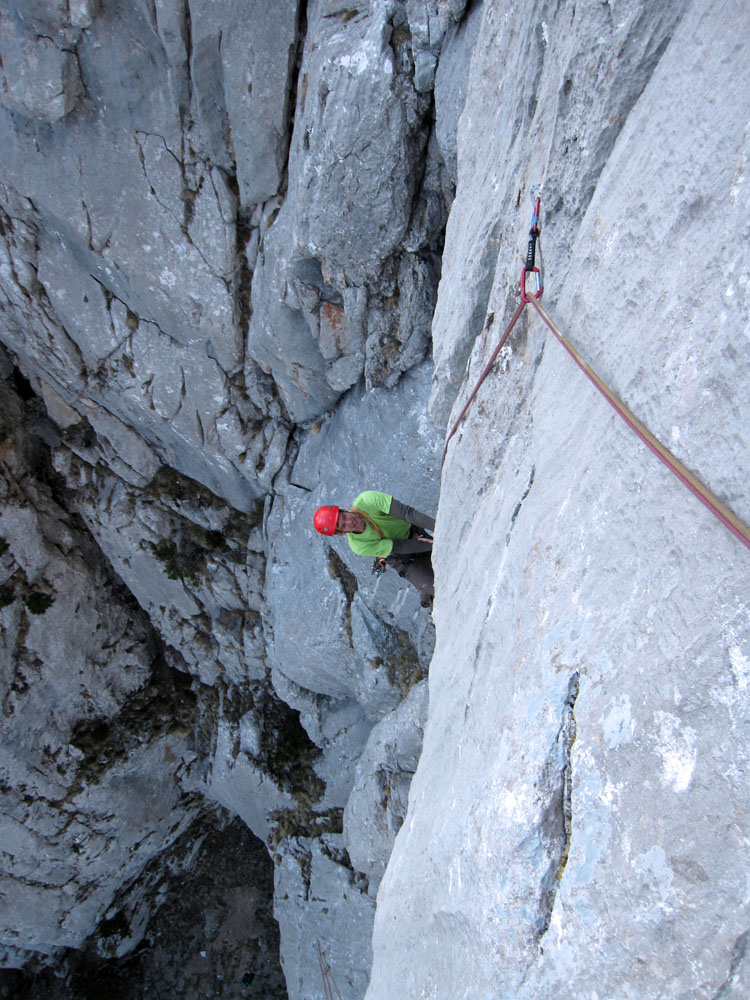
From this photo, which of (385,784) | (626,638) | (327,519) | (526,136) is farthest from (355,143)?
(385,784)

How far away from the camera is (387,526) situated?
5.96 meters

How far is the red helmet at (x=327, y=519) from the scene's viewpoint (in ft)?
17.9

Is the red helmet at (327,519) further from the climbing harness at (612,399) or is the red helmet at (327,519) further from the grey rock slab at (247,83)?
the grey rock slab at (247,83)

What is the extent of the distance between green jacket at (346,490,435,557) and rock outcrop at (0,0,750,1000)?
969 mm

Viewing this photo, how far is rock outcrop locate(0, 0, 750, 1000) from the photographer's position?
6.27 ft

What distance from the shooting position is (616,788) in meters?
1.90

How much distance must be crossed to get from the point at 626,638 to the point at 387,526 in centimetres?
405

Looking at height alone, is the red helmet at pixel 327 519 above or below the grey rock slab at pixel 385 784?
above

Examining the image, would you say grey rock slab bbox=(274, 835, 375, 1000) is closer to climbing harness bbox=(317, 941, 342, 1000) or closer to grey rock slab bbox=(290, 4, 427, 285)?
climbing harness bbox=(317, 941, 342, 1000)

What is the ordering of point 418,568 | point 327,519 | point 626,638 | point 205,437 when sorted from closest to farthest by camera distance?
point 626,638 → point 327,519 → point 418,568 → point 205,437

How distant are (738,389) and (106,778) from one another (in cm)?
1253

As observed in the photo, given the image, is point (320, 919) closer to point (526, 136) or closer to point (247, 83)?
point (526, 136)

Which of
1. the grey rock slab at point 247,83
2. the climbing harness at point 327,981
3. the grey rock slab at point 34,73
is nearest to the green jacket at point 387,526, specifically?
the grey rock slab at point 247,83

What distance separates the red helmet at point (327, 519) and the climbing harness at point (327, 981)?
28.0 feet
